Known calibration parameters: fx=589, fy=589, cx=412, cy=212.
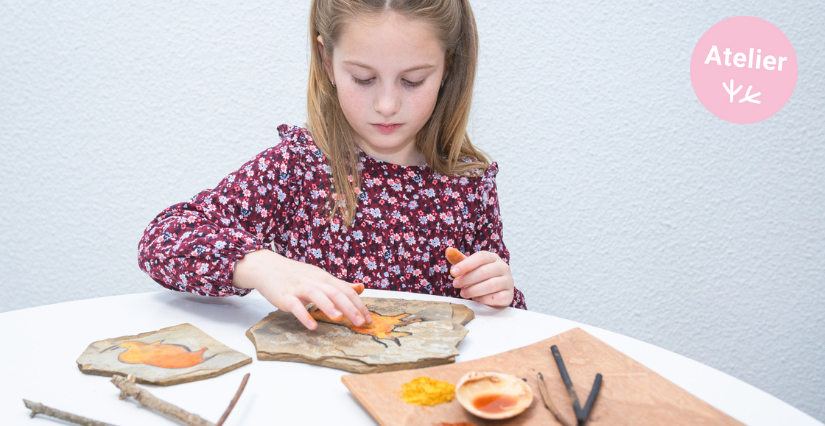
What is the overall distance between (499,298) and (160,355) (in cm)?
37

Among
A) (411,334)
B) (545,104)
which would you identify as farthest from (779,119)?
(411,334)

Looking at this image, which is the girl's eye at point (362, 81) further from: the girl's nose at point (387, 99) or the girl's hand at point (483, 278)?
the girl's hand at point (483, 278)

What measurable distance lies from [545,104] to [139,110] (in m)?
0.99

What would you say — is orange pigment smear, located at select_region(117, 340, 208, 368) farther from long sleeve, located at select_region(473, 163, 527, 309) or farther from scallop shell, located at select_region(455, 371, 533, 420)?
long sleeve, located at select_region(473, 163, 527, 309)

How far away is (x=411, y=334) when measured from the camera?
60 centimetres

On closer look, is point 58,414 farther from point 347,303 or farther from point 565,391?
point 565,391

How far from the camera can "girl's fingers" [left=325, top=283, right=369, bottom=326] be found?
1.87 feet

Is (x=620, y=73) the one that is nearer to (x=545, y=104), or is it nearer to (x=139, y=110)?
(x=545, y=104)

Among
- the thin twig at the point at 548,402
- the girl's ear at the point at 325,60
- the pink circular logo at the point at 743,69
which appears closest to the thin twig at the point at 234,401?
the thin twig at the point at 548,402

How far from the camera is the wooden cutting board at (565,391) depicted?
0.43m

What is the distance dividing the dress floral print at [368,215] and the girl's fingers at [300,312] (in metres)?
0.26

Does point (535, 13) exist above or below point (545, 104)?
above

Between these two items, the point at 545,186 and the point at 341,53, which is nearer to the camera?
the point at 341,53

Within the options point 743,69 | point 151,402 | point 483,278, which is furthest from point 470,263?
point 743,69
